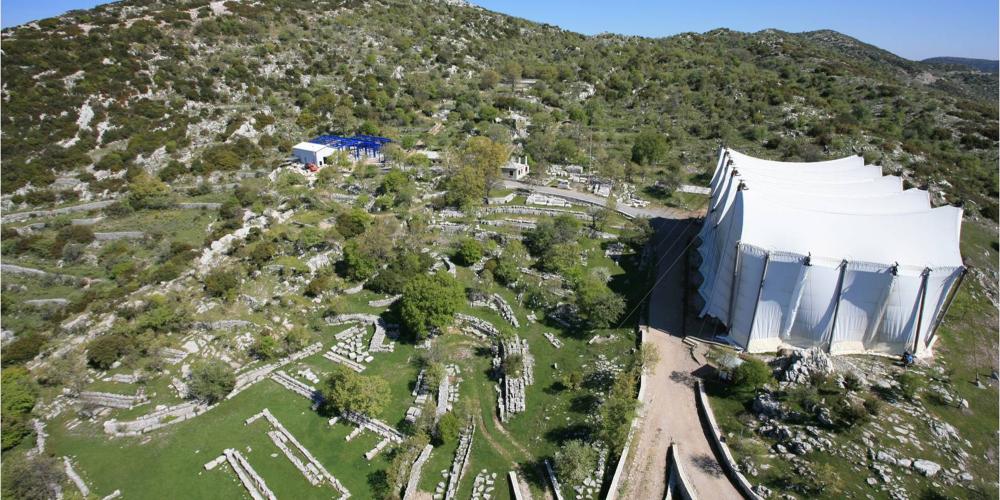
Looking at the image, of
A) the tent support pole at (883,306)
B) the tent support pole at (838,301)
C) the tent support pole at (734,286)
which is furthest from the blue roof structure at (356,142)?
the tent support pole at (883,306)

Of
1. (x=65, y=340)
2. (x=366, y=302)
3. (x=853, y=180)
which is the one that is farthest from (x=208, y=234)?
(x=853, y=180)

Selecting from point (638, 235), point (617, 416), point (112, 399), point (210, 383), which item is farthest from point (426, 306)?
point (638, 235)

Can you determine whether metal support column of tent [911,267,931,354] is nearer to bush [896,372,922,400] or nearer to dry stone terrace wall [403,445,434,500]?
bush [896,372,922,400]

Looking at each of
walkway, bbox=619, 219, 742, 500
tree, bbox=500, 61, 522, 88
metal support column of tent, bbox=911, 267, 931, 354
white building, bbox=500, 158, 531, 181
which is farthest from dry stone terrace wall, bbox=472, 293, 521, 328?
tree, bbox=500, 61, 522, 88

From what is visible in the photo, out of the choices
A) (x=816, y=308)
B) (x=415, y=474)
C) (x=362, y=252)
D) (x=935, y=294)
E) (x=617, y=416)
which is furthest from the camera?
(x=362, y=252)

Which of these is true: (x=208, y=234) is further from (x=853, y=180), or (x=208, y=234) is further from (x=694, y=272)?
(x=853, y=180)

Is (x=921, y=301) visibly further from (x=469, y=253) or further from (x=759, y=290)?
(x=469, y=253)
